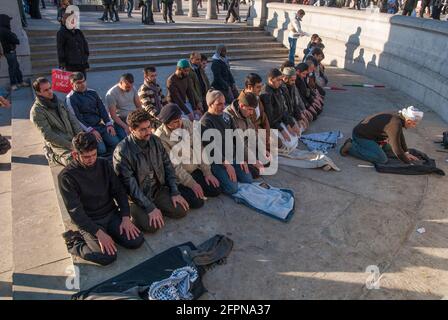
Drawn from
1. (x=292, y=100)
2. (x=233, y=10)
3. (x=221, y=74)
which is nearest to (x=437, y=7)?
(x=233, y=10)

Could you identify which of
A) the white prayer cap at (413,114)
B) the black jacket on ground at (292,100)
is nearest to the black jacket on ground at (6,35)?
the black jacket on ground at (292,100)

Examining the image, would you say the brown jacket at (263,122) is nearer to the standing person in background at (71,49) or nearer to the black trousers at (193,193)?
the black trousers at (193,193)

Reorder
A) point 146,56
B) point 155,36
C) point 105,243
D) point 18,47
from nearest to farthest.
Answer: point 105,243
point 18,47
point 146,56
point 155,36

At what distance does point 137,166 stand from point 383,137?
416 centimetres

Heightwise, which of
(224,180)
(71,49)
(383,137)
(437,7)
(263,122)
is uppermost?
(437,7)

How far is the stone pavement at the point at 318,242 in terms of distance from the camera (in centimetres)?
383

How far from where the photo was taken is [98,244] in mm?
4059

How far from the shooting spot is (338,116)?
29.5 ft

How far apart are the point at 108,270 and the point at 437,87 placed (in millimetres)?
8964

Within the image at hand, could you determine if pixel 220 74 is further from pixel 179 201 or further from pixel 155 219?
pixel 155 219

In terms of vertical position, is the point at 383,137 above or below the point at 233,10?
below

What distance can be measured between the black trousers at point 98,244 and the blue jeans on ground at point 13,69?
7.99m

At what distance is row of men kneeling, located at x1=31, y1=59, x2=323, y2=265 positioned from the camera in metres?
4.05

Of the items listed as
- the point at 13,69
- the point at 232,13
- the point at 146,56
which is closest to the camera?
the point at 13,69
